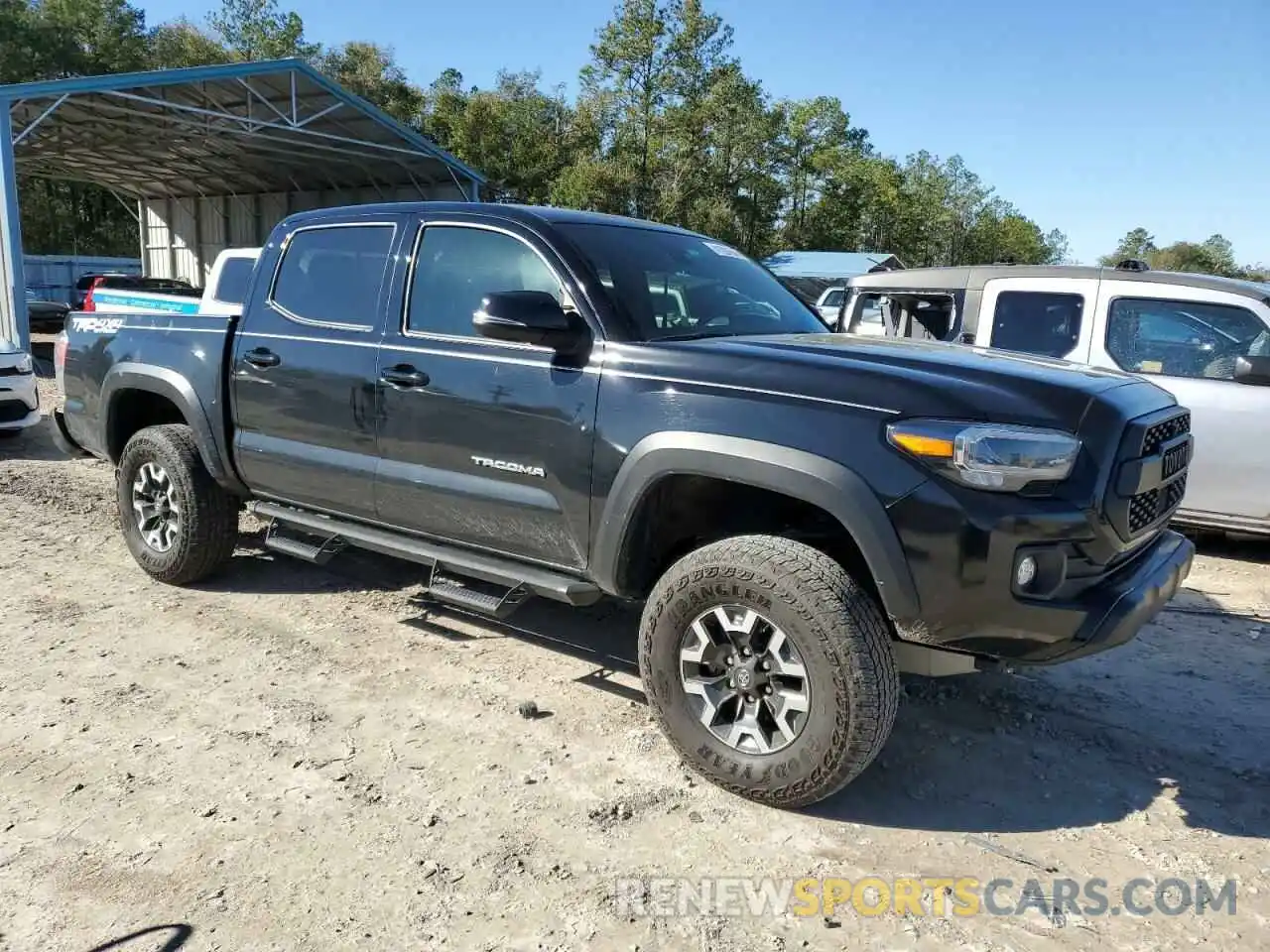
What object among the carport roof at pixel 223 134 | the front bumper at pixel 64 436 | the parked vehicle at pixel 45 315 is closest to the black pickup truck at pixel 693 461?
the front bumper at pixel 64 436

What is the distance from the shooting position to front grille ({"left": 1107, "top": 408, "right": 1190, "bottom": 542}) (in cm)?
287

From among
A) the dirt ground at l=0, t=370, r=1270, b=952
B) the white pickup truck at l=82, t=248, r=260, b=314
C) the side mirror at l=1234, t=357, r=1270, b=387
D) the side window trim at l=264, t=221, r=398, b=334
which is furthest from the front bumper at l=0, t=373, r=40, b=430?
the side mirror at l=1234, t=357, r=1270, b=387

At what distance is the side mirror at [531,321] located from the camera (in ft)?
10.8

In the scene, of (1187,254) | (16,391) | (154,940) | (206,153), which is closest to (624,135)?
(206,153)

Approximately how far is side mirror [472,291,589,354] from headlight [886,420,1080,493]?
1.26 meters

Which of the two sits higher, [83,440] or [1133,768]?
[83,440]

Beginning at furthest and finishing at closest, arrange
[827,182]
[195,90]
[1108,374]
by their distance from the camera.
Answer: [827,182]
[195,90]
[1108,374]

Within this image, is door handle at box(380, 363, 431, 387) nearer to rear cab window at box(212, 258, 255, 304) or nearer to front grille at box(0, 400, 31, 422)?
rear cab window at box(212, 258, 255, 304)

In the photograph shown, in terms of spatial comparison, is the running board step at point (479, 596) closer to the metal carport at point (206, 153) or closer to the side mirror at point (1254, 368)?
the side mirror at point (1254, 368)

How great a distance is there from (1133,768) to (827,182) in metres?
41.0

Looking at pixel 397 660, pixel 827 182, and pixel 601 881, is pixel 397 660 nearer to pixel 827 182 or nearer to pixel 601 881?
pixel 601 881

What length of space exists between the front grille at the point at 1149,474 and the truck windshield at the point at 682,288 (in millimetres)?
1459

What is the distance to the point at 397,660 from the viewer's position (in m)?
4.25

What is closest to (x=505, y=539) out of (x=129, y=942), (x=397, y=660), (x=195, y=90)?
(x=397, y=660)
